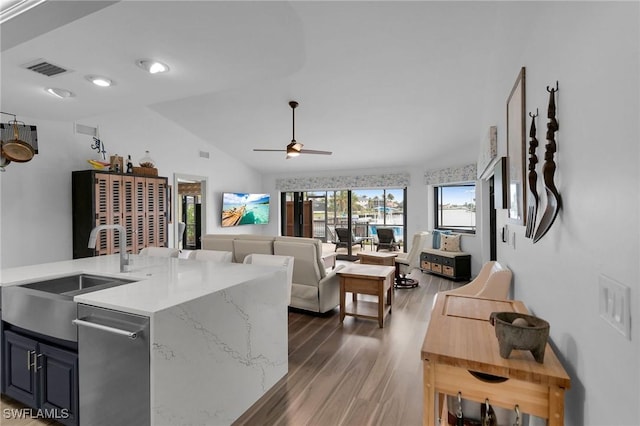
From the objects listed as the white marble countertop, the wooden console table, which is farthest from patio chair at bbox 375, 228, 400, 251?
the wooden console table

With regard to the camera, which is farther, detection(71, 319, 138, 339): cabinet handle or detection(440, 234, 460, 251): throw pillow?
detection(440, 234, 460, 251): throw pillow

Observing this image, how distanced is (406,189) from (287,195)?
328 centimetres

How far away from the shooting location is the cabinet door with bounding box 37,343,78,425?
1737mm

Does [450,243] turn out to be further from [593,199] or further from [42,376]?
[42,376]

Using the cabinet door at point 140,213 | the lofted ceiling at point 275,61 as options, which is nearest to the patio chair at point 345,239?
the lofted ceiling at point 275,61

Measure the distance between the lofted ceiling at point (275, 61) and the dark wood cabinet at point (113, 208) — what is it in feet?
2.96

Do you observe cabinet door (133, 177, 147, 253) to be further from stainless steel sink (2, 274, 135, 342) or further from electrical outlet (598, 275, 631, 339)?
electrical outlet (598, 275, 631, 339)

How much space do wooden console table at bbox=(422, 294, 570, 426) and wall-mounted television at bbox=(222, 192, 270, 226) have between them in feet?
21.4

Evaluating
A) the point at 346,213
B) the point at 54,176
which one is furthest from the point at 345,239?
the point at 54,176

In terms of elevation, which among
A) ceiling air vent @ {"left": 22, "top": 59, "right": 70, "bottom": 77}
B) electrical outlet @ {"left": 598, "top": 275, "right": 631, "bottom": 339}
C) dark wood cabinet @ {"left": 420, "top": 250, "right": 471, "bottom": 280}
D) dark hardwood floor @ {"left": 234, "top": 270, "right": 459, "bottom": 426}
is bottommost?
dark hardwood floor @ {"left": 234, "top": 270, "right": 459, "bottom": 426}

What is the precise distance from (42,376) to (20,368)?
0.86 ft

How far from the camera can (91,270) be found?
2.51 m

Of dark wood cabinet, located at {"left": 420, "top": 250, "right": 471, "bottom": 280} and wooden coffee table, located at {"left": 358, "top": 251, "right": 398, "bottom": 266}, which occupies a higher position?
wooden coffee table, located at {"left": 358, "top": 251, "right": 398, "bottom": 266}

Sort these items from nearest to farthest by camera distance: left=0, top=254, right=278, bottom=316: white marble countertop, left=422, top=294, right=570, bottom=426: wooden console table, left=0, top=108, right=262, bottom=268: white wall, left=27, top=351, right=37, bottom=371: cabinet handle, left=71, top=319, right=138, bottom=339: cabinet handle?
left=422, top=294, right=570, bottom=426: wooden console table
left=71, top=319, right=138, bottom=339: cabinet handle
left=0, top=254, right=278, bottom=316: white marble countertop
left=27, top=351, right=37, bottom=371: cabinet handle
left=0, top=108, right=262, bottom=268: white wall
